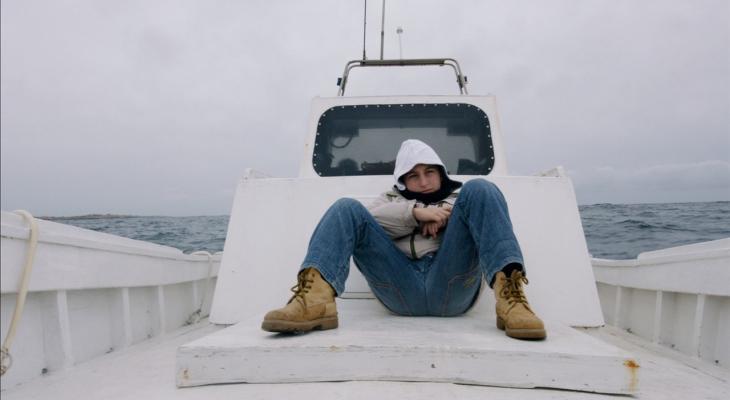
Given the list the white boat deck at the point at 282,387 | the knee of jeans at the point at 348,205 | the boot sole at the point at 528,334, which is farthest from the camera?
the knee of jeans at the point at 348,205

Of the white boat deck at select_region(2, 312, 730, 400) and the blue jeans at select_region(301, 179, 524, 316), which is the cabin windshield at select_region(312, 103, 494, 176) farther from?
the white boat deck at select_region(2, 312, 730, 400)

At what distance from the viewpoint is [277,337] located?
186 cm

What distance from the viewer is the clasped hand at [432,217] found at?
219 cm

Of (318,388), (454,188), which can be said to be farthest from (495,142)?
(318,388)

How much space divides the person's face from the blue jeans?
32cm

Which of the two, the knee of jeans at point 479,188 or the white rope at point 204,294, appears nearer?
the knee of jeans at point 479,188

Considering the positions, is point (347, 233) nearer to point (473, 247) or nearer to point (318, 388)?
point (473, 247)

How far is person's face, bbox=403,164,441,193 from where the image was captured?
241cm

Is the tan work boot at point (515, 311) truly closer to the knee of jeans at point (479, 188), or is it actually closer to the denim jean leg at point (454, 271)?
the denim jean leg at point (454, 271)

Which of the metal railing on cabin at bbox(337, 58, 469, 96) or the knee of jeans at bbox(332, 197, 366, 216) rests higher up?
the metal railing on cabin at bbox(337, 58, 469, 96)

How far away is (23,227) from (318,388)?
119 centimetres

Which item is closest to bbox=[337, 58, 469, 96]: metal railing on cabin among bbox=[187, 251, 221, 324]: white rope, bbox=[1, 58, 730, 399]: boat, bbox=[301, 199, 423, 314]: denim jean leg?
bbox=[1, 58, 730, 399]: boat

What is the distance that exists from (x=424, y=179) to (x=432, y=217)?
11.2 inches

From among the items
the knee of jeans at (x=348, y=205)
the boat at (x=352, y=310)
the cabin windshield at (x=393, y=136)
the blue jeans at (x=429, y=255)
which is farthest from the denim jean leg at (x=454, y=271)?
the cabin windshield at (x=393, y=136)
